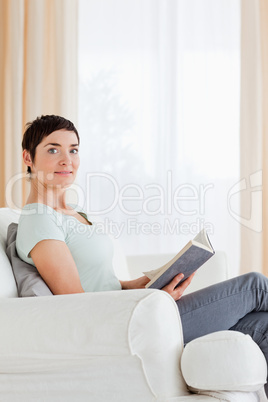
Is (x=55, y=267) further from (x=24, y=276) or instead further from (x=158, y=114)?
(x=158, y=114)

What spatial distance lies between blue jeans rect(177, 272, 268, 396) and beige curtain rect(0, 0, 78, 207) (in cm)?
223

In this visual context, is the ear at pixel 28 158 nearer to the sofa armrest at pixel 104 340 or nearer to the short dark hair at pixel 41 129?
the short dark hair at pixel 41 129

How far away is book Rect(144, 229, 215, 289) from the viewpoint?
1.54 meters

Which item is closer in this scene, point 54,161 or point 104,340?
point 104,340

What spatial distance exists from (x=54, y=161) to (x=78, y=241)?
0.30 meters

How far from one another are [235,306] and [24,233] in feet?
2.21

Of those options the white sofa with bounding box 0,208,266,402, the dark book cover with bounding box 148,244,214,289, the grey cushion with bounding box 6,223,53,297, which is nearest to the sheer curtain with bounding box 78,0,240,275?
the grey cushion with bounding box 6,223,53,297

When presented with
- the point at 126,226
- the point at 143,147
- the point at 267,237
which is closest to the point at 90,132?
the point at 143,147

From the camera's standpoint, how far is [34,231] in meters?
1.65

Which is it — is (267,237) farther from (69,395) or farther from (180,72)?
(69,395)

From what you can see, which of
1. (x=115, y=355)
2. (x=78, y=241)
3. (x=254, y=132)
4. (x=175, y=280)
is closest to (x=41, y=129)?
(x=78, y=241)

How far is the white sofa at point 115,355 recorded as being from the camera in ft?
3.98

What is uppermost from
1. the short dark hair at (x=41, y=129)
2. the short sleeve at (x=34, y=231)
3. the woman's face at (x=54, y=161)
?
the short dark hair at (x=41, y=129)

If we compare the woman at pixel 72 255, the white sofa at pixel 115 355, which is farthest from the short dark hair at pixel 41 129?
the white sofa at pixel 115 355
